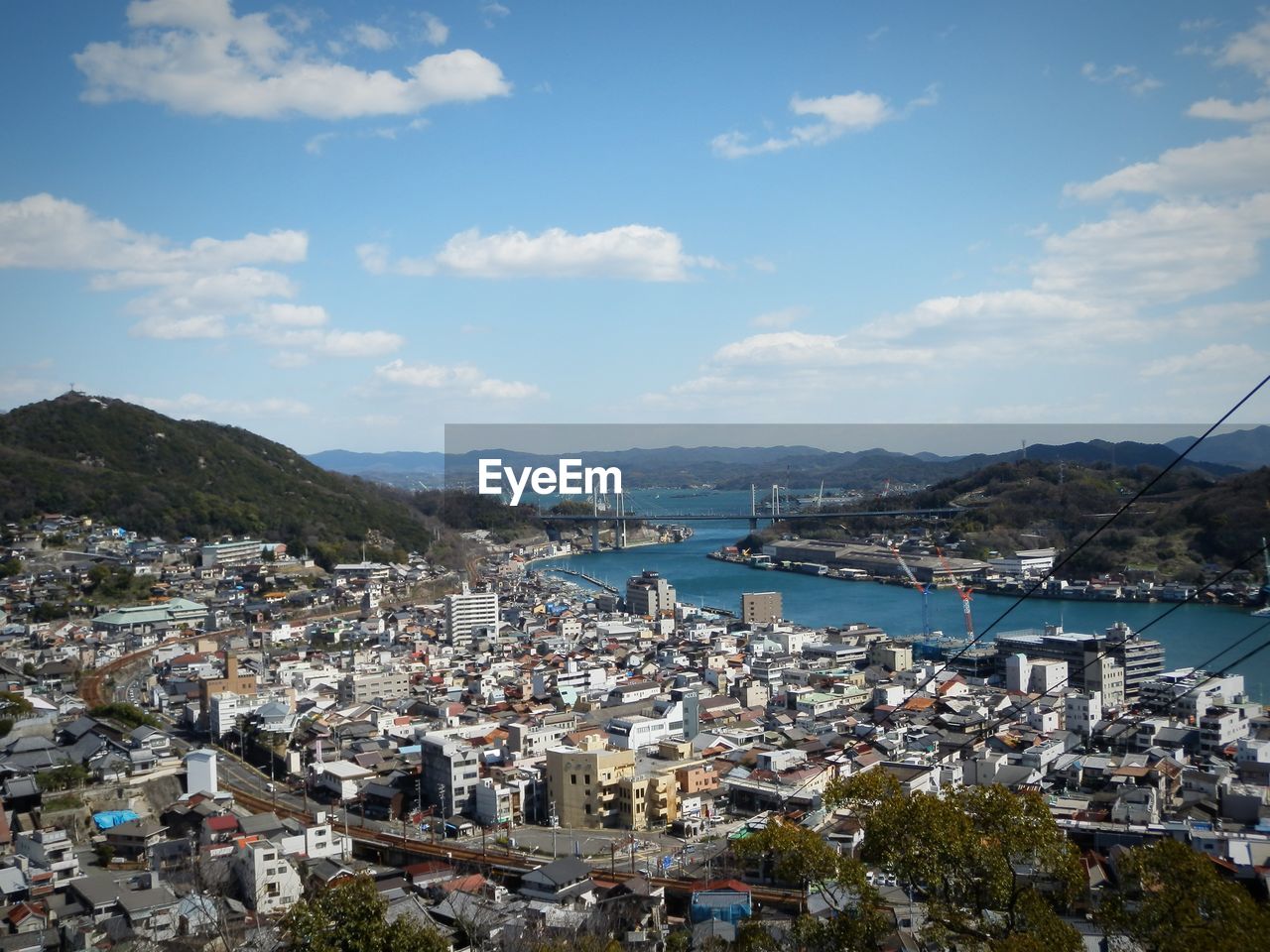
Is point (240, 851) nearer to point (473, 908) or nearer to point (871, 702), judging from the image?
point (473, 908)

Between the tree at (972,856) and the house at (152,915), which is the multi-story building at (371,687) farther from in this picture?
the tree at (972,856)

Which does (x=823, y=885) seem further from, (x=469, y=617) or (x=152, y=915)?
(x=469, y=617)

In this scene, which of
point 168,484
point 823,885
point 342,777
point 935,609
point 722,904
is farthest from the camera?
point 168,484

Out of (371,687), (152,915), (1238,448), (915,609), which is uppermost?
(1238,448)

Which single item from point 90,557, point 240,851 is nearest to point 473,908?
point 240,851

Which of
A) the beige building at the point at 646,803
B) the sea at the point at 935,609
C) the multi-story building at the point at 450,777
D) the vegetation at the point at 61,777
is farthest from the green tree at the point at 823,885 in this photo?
the vegetation at the point at 61,777

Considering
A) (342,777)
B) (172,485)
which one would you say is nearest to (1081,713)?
(342,777)

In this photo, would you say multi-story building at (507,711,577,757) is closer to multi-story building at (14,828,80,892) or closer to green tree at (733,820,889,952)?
multi-story building at (14,828,80,892)
